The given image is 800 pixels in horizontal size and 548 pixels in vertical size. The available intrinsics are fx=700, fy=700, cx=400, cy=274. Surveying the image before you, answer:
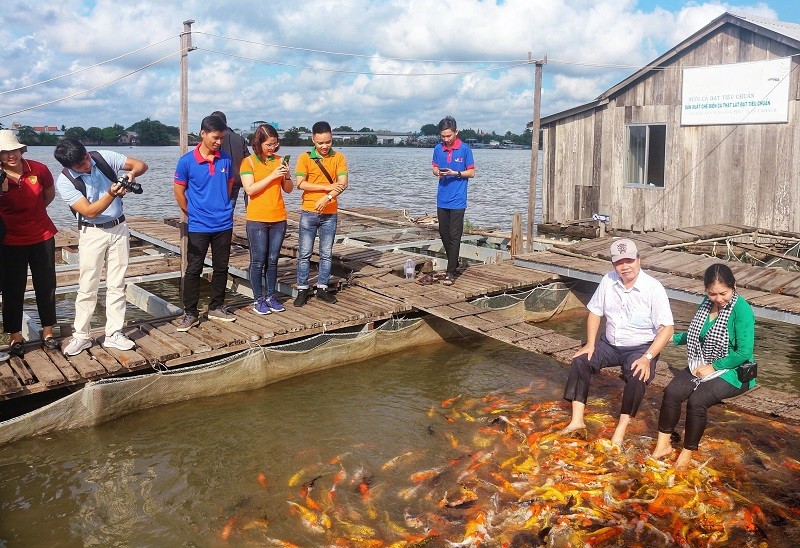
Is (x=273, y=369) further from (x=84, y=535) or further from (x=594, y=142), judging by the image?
(x=594, y=142)

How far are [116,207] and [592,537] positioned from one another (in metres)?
5.36

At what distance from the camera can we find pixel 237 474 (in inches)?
247

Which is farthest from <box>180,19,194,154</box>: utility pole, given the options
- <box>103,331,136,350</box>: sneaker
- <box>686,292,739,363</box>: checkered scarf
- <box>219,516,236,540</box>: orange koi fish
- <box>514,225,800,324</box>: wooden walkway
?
<box>686,292,739,363</box>: checkered scarf

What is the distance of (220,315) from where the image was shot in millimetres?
8766

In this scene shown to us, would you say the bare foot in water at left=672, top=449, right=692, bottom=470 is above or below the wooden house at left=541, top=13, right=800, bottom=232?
below

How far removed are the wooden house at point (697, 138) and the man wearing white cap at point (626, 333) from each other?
888 centimetres

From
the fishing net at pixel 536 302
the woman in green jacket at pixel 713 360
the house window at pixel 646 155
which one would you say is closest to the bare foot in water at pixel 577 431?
the woman in green jacket at pixel 713 360

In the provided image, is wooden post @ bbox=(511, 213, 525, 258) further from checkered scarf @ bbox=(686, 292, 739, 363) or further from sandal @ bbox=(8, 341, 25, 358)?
sandal @ bbox=(8, 341, 25, 358)

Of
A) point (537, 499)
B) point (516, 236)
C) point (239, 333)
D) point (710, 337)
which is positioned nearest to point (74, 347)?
point (239, 333)

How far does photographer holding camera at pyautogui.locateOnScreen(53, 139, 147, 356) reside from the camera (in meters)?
6.77

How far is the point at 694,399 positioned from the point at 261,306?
5.38 metres

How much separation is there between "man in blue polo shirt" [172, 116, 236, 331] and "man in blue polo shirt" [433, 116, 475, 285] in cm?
310

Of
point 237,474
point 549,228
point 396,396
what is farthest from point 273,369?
point 549,228

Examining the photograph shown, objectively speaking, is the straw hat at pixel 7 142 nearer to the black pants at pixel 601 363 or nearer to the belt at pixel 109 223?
the belt at pixel 109 223
